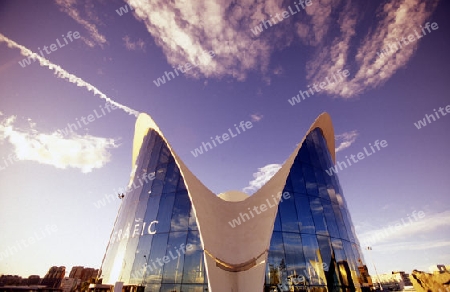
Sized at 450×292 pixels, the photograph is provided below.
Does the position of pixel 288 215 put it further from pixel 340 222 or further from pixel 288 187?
pixel 340 222

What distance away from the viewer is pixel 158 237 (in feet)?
45.1

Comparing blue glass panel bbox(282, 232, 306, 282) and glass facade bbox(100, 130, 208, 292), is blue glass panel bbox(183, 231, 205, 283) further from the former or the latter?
blue glass panel bbox(282, 232, 306, 282)

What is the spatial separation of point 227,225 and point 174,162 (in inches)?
243

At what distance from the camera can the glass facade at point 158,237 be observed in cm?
1219

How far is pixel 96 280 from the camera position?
52.0 ft

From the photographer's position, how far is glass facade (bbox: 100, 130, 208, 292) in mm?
12188

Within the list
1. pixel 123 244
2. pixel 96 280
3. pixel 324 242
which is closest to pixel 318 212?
pixel 324 242

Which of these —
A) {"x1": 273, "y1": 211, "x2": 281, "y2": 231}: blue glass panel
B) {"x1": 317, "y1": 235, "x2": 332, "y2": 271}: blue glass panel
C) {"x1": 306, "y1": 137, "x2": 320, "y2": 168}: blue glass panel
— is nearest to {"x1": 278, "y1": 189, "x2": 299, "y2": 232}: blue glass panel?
{"x1": 273, "y1": 211, "x2": 281, "y2": 231}: blue glass panel

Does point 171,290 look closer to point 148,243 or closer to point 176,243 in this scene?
point 176,243

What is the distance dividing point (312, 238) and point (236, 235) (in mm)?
4870

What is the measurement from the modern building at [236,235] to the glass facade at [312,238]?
0.06 metres

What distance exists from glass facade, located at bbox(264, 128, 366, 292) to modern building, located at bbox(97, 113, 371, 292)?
6cm

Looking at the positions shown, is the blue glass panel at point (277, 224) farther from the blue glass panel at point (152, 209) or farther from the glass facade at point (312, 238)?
the blue glass panel at point (152, 209)

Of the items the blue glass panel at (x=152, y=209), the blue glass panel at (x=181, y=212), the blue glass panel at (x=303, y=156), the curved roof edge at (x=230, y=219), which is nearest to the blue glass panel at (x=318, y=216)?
the curved roof edge at (x=230, y=219)
